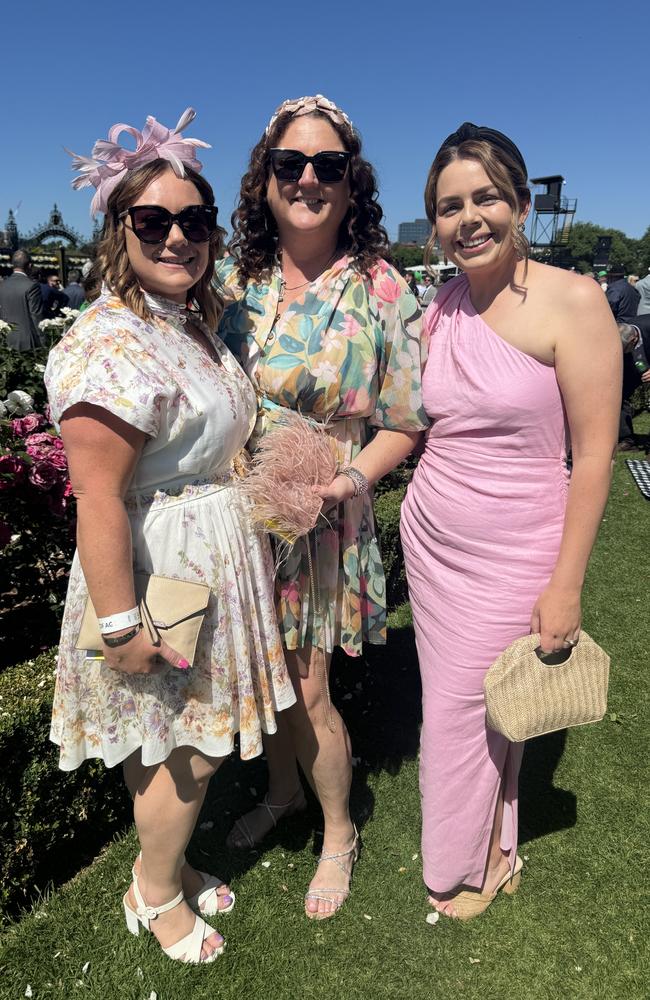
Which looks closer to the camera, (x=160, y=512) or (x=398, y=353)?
(x=160, y=512)

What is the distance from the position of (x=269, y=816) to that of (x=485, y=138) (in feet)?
8.89

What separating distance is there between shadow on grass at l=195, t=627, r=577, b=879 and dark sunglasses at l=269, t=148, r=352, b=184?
2.56m

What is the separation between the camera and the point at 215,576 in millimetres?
1993

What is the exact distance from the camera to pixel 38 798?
102 inches

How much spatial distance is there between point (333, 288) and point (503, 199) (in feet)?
1.90

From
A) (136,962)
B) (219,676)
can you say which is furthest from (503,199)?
(136,962)

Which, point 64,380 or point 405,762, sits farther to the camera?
point 405,762

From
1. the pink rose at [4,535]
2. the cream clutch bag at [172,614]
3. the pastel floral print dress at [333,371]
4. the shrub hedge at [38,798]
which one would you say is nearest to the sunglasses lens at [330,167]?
the pastel floral print dress at [333,371]

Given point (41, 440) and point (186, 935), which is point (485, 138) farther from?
point (186, 935)

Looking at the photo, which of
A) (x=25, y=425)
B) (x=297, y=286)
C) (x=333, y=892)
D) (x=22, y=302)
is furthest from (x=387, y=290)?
(x=22, y=302)

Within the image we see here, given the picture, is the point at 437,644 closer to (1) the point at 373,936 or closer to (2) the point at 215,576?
(2) the point at 215,576

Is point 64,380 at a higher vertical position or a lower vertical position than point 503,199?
lower

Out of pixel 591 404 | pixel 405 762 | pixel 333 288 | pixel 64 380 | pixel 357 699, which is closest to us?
pixel 64 380

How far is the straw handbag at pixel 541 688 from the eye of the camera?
2.09 meters
